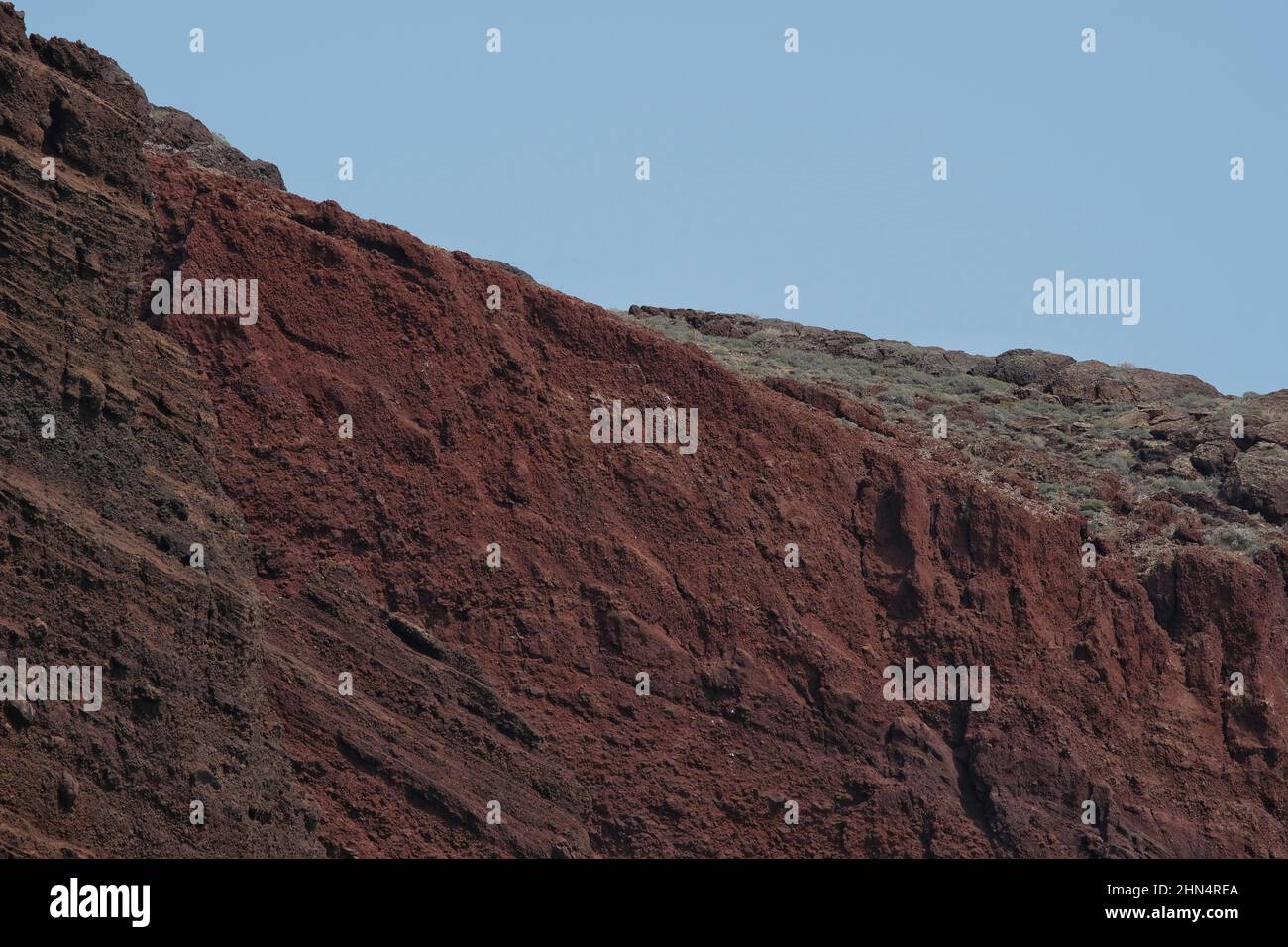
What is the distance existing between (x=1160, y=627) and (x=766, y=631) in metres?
6.35

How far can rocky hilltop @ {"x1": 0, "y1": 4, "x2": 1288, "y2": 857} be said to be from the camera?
73.7ft

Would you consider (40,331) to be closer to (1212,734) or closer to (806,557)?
(806,557)

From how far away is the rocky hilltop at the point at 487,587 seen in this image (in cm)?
2247

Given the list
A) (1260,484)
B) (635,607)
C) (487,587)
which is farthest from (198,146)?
(1260,484)

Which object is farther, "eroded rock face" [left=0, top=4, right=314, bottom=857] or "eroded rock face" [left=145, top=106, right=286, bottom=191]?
"eroded rock face" [left=145, top=106, right=286, bottom=191]

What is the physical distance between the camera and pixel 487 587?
25.7 m

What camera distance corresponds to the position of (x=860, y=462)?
29.6 m

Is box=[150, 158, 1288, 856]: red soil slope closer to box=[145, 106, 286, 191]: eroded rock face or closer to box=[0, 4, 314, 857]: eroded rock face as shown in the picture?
box=[0, 4, 314, 857]: eroded rock face

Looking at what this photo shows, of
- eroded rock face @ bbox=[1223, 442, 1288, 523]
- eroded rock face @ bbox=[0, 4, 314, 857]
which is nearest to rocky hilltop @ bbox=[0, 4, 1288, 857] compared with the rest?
eroded rock face @ bbox=[0, 4, 314, 857]

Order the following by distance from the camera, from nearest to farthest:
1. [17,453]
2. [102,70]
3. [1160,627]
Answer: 1. [17,453]
2. [102,70]
3. [1160,627]

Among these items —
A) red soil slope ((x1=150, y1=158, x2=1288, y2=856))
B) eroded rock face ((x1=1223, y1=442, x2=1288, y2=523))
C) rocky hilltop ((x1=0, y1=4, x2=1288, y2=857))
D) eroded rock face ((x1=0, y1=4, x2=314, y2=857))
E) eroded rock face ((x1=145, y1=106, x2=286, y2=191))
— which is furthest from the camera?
eroded rock face ((x1=1223, y1=442, x2=1288, y2=523))

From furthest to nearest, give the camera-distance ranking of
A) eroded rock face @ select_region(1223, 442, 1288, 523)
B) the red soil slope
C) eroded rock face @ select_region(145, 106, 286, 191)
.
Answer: eroded rock face @ select_region(1223, 442, 1288, 523) → eroded rock face @ select_region(145, 106, 286, 191) → the red soil slope

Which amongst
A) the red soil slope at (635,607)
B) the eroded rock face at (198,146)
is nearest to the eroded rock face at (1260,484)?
the red soil slope at (635,607)

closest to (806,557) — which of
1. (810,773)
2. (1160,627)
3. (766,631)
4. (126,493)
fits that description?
(766,631)
